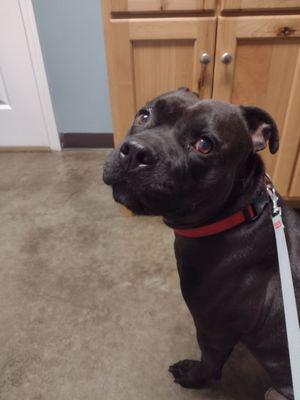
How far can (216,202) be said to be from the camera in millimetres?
907

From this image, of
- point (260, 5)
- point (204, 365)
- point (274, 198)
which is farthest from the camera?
point (260, 5)

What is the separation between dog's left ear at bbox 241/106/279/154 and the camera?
3.17 ft

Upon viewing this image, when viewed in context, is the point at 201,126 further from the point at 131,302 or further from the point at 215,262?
the point at 131,302

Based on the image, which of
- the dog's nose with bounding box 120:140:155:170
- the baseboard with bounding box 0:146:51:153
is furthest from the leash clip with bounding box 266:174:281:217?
the baseboard with bounding box 0:146:51:153

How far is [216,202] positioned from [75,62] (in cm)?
175

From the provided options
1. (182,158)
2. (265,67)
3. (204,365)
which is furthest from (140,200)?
(265,67)

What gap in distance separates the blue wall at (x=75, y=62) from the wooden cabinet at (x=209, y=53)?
0.77 metres

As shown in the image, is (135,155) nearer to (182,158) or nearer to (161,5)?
(182,158)

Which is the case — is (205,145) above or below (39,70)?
above

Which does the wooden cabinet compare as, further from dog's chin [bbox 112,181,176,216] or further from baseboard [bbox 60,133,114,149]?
baseboard [bbox 60,133,114,149]

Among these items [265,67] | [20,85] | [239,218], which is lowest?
[20,85]

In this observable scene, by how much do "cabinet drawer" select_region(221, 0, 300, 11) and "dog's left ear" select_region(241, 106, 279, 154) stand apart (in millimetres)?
615

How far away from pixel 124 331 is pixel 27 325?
405 millimetres

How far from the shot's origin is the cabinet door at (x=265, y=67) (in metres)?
1.39
